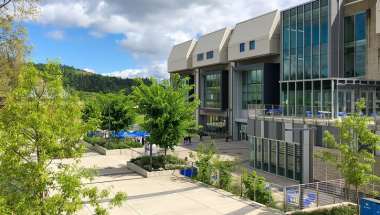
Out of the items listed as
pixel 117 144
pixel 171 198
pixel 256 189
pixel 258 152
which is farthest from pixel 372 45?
pixel 117 144

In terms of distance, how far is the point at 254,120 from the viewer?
25891 millimetres

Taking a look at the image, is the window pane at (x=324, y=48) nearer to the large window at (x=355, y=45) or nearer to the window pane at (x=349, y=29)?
the large window at (x=355, y=45)

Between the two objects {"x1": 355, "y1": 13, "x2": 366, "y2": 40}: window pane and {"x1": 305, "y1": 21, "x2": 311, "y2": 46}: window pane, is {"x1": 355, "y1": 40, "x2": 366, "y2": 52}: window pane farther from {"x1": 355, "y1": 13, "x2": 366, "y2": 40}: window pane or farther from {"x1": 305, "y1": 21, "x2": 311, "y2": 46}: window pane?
{"x1": 305, "y1": 21, "x2": 311, "y2": 46}: window pane

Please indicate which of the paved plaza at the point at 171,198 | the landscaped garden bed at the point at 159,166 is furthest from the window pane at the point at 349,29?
the paved plaza at the point at 171,198

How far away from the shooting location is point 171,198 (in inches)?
638

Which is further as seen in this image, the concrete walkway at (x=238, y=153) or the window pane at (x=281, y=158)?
the window pane at (x=281, y=158)

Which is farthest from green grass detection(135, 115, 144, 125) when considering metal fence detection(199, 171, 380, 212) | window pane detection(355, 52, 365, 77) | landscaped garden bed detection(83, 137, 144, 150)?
window pane detection(355, 52, 365, 77)

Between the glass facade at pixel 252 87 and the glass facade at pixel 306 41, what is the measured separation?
6.74 metres

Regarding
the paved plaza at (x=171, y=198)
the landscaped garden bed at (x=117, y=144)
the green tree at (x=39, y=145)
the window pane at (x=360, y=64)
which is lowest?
the paved plaza at (x=171, y=198)

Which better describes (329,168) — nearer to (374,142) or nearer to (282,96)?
(374,142)

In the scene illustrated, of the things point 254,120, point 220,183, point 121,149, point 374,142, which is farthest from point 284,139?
point 121,149

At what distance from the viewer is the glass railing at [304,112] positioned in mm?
20922

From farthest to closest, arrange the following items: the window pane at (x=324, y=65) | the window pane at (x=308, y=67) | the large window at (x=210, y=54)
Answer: the large window at (x=210, y=54), the window pane at (x=308, y=67), the window pane at (x=324, y=65)

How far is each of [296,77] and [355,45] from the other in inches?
275
